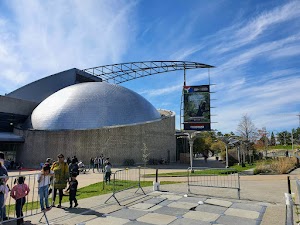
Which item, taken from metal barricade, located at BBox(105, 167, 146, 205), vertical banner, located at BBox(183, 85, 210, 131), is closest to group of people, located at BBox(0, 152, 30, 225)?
metal barricade, located at BBox(105, 167, 146, 205)

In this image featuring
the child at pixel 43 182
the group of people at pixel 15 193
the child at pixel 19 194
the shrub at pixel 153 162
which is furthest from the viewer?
the shrub at pixel 153 162

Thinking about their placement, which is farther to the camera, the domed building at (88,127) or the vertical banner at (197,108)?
the domed building at (88,127)

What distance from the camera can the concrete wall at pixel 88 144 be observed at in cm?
3712

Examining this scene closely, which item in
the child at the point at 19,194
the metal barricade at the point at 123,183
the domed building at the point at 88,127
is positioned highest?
the domed building at the point at 88,127

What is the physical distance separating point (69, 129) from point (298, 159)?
32.0 metres

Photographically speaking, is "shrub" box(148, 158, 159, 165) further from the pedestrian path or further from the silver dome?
the pedestrian path

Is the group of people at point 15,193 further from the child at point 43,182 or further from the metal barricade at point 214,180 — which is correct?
the metal barricade at point 214,180

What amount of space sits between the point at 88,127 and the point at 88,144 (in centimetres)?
282

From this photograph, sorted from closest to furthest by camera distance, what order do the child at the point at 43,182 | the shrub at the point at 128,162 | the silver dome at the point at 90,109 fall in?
the child at the point at 43,182
the shrub at the point at 128,162
the silver dome at the point at 90,109

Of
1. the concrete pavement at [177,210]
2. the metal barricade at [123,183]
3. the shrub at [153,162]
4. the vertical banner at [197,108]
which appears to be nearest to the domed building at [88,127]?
the shrub at [153,162]

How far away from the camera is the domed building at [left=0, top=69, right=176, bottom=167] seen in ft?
123

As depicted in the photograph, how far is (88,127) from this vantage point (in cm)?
3872

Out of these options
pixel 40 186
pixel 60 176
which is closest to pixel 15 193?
pixel 40 186

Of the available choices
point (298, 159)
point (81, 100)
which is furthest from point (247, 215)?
point (81, 100)
